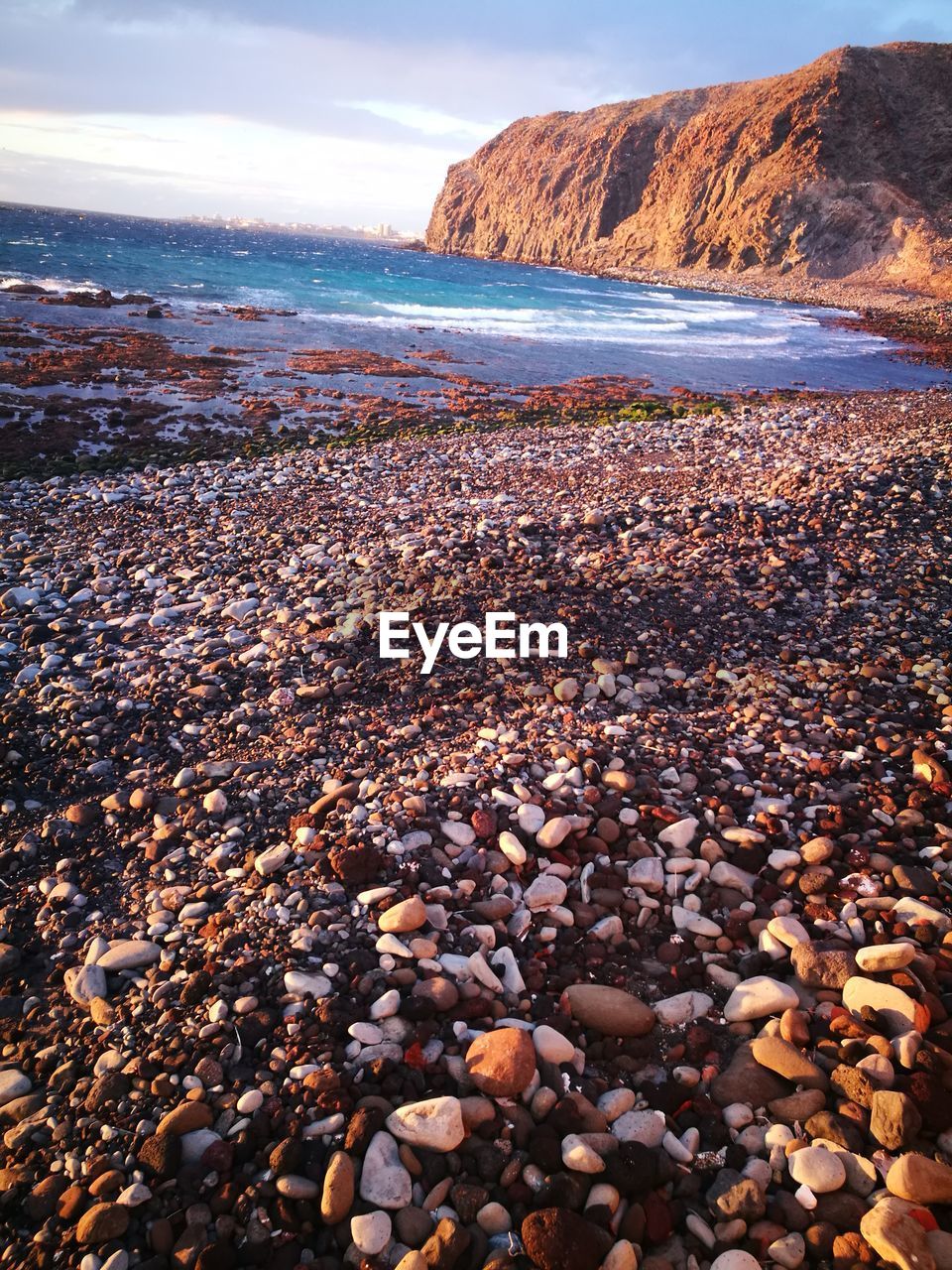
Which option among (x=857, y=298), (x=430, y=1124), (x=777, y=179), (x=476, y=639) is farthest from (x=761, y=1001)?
(x=777, y=179)

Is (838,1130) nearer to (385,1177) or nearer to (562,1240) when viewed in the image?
(562,1240)

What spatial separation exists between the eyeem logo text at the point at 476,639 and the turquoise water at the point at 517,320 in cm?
1666

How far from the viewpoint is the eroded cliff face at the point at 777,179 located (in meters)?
70.1

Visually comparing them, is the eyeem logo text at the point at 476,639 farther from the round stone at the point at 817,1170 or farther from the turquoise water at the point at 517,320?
the turquoise water at the point at 517,320

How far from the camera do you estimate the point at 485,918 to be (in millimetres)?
3420

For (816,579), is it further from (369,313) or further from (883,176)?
(883,176)

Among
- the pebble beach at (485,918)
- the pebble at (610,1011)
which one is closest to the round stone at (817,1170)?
the pebble beach at (485,918)

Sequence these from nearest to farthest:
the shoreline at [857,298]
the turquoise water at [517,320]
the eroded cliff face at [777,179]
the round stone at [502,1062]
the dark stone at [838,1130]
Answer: the dark stone at [838,1130]
the round stone at [502,1062]
the turquoise water at [517,320]
the shoreline at [857,298]
the eroded cliff face at [777,179]

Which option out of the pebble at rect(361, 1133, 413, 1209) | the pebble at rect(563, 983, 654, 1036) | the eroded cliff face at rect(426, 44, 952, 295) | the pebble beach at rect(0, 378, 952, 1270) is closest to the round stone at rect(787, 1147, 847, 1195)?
the pebble beach at rect(0, 378, 952, 1270)

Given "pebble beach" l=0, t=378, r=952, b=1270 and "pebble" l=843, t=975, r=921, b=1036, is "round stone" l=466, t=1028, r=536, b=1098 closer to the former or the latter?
"pebble beach" l=0, t=378, r=952, b=1270

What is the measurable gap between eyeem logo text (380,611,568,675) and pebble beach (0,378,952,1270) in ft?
0.57

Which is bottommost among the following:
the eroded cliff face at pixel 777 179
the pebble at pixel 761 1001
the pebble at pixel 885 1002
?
the pebble at pixel 761 1001

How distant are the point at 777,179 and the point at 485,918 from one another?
9592cm

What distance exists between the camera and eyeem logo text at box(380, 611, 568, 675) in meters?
5.80
